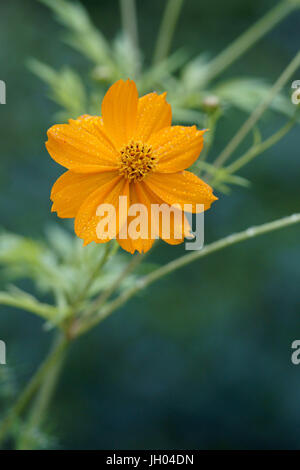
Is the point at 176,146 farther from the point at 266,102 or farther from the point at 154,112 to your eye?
the point at 266,102

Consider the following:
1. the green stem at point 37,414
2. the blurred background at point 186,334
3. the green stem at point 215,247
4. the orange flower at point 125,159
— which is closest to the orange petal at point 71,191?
the orange flower at point 125,159

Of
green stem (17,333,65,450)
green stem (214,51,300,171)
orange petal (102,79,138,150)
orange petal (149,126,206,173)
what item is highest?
green stem (214,51,300,171)

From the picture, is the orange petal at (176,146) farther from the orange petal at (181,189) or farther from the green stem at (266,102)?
the green stem at (266,102)

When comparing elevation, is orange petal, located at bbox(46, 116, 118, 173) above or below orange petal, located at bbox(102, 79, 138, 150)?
below

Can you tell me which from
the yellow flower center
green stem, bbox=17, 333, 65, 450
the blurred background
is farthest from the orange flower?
the blurred background

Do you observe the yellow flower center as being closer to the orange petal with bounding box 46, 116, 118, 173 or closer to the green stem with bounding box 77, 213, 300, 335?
the orange petal with bounding box 46, 116, 118, 173
